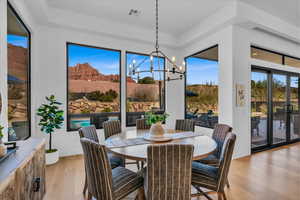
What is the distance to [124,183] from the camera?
5.32ft

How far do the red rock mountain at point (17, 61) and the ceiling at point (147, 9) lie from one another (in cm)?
123

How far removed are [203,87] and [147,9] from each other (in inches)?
97.9

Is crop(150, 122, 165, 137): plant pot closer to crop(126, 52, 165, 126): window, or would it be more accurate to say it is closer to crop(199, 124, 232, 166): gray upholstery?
crop(199, 124, 232, 166): gray upholstery

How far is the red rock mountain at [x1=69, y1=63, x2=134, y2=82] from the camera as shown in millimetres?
3855

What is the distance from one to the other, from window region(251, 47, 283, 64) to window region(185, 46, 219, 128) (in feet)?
3.47

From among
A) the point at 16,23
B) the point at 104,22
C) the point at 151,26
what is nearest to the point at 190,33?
the point at 151,26

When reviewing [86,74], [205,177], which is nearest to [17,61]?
[86,74]

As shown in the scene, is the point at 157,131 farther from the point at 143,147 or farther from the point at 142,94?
the point at 142,94

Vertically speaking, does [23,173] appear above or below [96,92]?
below

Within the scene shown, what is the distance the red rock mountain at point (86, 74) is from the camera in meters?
3.86

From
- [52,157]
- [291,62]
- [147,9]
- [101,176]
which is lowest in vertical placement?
[52,157]

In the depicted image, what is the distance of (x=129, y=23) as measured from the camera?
4117mm

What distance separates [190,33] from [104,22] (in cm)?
236

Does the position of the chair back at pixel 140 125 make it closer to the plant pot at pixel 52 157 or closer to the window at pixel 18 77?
the plant pot at pixel 52 157
